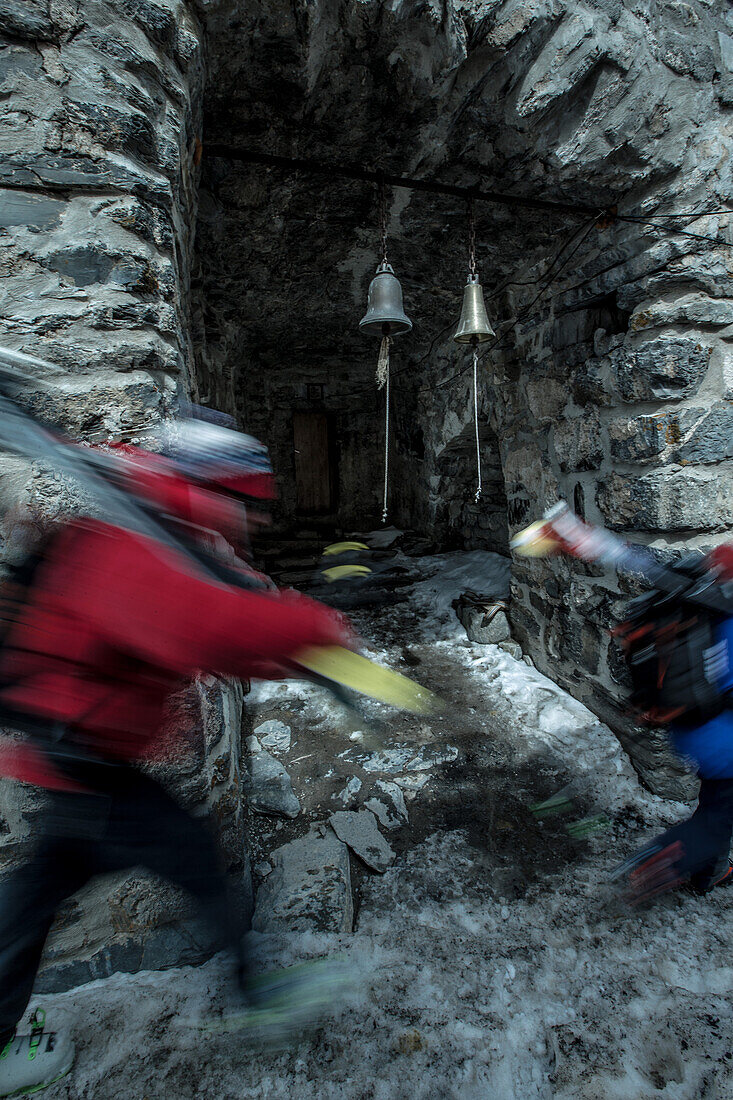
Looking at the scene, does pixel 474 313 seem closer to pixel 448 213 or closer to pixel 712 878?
pixel 448 213

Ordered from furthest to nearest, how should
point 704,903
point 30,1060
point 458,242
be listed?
1. point 458,242
2. point 704,903
3. point 30,1060

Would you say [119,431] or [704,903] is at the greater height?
[119,431]

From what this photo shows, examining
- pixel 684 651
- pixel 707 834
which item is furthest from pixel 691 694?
pixel 707 834

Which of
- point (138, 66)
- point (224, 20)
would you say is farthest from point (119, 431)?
point (224, 20)

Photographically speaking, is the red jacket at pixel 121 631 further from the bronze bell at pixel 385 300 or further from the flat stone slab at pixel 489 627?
the flat stone slab at pixel 489 627

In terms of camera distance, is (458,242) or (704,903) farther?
(458,242)

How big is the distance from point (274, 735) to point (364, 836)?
87 centimetres

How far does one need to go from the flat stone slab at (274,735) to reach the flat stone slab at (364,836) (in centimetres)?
59

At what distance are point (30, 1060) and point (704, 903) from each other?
1914mm

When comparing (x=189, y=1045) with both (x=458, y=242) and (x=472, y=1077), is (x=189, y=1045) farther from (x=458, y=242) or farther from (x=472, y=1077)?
(x=458, y=242)

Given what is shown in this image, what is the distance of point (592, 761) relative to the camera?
91.7 inches

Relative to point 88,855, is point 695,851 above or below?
below

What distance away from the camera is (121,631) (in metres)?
0.86

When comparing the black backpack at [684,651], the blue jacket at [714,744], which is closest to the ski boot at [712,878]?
the blue jacket at [714,744]
